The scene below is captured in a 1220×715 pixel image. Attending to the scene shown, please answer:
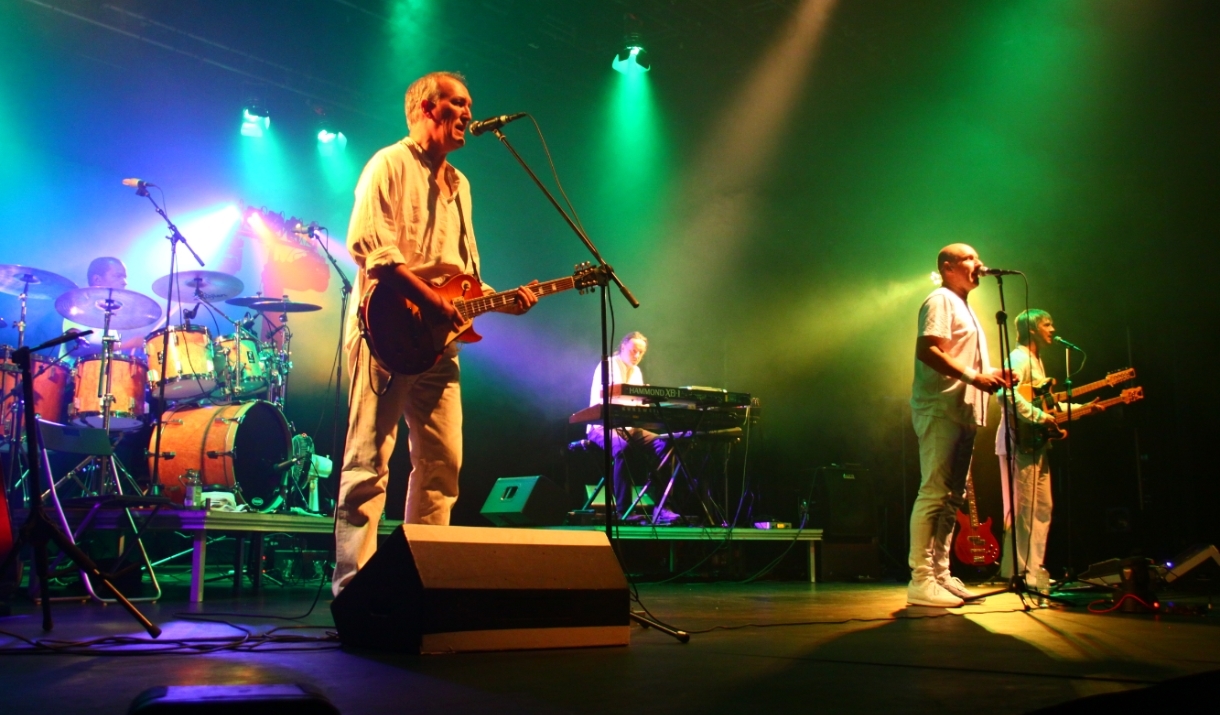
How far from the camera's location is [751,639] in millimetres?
2979

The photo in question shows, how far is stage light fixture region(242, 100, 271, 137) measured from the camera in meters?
9.25

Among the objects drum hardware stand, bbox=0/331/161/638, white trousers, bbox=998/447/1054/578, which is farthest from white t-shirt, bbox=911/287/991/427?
drum hardware stand, bbox=0/331/161/638

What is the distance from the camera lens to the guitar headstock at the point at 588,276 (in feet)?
10.7

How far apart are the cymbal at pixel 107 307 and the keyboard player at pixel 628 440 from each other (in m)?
3.74

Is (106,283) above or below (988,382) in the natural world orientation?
above

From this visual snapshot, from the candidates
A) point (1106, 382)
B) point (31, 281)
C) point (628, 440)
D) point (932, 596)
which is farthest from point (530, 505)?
point (1106, 382)

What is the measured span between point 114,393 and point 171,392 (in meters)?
0.67

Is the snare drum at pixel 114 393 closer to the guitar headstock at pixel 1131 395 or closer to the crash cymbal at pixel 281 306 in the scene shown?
the crash cymbal at pixel 281 306

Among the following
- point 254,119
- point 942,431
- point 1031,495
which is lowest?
point 1031,495

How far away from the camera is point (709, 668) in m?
2.25

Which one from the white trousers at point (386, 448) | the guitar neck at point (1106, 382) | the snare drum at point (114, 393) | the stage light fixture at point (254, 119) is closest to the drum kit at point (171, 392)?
the snare drum at point (114, 393)

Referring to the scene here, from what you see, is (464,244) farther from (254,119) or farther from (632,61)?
(254,119)

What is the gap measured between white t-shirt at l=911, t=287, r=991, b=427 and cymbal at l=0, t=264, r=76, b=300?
6.32 m

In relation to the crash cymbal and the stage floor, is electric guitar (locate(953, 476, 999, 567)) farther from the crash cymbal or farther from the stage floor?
the crash cymbal
